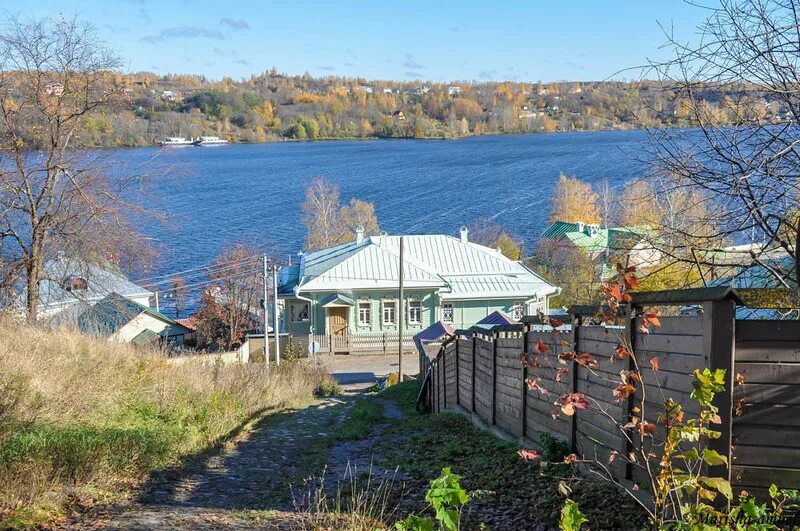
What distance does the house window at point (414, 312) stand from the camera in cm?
4194

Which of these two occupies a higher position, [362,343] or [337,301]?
[337,301]

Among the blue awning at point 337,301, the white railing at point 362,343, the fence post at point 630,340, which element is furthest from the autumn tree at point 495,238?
the fence post at point 630,340

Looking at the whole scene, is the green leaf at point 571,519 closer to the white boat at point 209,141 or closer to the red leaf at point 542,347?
the red leaf at point 542,347

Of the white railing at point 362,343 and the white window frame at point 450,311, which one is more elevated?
the white window frame at point 450,311

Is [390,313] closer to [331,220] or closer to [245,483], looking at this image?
[331,220]

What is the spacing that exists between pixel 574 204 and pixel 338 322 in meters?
29.2

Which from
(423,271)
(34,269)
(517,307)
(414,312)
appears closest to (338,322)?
(414,312)

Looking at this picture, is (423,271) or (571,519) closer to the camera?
(571,519)

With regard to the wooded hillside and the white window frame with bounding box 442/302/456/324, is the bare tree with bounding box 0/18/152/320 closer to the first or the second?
the wooded hillside

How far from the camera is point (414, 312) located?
42.2 metres

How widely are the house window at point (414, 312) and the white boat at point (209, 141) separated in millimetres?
137284

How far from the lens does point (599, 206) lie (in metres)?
64.3

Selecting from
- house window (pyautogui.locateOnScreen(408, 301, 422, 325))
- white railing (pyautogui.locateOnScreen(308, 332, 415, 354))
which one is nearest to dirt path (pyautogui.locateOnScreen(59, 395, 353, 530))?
white railing (pyautogui.locateOnScreen(308, 332, 415, 354))

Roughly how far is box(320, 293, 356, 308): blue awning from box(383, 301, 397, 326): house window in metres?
2.14
